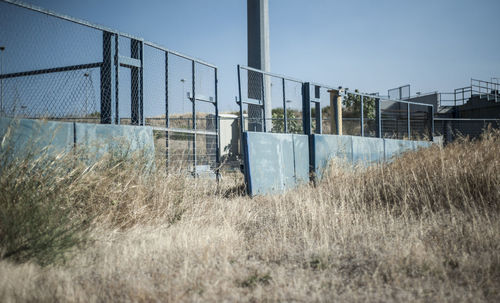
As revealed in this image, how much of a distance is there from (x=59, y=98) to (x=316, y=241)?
5.08 meters

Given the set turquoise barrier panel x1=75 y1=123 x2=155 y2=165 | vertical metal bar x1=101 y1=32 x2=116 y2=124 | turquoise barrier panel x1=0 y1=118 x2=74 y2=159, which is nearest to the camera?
turquoise barrier panel x1=0 y1=118 x2=74 y2=159

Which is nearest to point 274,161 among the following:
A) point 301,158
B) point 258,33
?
point 301,158

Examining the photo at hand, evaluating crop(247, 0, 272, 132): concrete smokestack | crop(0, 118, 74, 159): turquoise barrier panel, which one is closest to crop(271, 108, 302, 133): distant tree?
crop(247, 0, 272, 132): concrete smokestack

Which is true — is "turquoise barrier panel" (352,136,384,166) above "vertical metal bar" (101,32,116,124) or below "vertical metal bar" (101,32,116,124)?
below

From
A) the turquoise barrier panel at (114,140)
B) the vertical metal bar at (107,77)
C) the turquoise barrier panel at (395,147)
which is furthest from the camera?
the turquoise barrier panel at (395,147)

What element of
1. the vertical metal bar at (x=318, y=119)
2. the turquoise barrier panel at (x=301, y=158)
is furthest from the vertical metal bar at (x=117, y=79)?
the vertical metal bar at (x=318, y=119)

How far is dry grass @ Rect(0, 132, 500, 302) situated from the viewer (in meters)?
3.31

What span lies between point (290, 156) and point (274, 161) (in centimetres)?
62

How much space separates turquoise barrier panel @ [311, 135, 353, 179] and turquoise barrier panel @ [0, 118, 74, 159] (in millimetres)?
5650

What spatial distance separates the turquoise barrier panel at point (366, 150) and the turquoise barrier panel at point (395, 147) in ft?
1.02

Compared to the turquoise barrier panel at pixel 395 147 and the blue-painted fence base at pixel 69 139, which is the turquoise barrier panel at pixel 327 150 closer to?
the turquoise barrier panel at pixel 395 147

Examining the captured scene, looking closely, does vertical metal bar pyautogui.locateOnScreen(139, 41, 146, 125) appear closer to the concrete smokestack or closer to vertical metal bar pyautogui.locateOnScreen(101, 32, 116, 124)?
vertical metal bar pyautogui.locateOnScreen(101, 32, 116, 124)

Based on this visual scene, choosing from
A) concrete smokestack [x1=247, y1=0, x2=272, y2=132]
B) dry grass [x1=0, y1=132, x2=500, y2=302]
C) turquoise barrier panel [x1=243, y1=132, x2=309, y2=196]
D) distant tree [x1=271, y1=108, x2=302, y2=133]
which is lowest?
dry grass [x1=0, y1=132, x2=500, y2=302]

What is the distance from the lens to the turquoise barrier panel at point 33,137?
462 cm
